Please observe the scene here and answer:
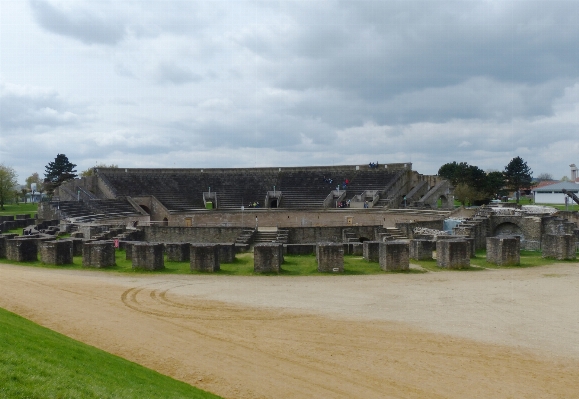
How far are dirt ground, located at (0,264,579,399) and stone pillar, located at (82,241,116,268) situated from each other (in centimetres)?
186

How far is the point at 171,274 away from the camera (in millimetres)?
17453

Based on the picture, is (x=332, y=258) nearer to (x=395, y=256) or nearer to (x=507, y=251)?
(x=395, y=256)

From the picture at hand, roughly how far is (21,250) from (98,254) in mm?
4141

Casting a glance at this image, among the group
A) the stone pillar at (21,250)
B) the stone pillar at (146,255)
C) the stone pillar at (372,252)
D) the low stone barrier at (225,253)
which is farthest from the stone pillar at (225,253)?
the stone pillar at (21,250)

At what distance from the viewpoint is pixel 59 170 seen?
67000 millimetres

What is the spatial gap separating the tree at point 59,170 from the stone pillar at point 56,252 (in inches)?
2063

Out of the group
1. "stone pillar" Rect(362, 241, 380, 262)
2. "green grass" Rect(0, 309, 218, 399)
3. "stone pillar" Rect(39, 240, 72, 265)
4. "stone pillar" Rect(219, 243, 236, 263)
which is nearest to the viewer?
"green grass" Rect(0, 309, 218, 399)

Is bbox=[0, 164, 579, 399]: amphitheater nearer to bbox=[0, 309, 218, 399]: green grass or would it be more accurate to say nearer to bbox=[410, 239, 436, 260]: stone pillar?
bbox=[0, 309, 218, 399]: green grass

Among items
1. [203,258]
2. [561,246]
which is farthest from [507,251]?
[203,258]

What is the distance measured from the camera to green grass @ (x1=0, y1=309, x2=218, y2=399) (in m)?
5.06

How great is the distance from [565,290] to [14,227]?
34910mm

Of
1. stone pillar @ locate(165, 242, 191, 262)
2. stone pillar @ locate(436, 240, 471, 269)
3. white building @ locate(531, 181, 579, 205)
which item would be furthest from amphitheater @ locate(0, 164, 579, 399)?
white building @ locate(531, 181, 579, 205)

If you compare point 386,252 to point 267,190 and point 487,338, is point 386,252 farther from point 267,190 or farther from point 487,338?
point 267,190

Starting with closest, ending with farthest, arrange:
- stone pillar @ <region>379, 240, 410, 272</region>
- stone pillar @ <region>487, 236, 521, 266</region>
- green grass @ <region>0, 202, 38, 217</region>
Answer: stone pillar @ <region>379, 240, 410, 272</region>
stone pillar @ <region>487, 236, 521, 266</region>
green grass @ <region>0, 202, 38, 217</region>
